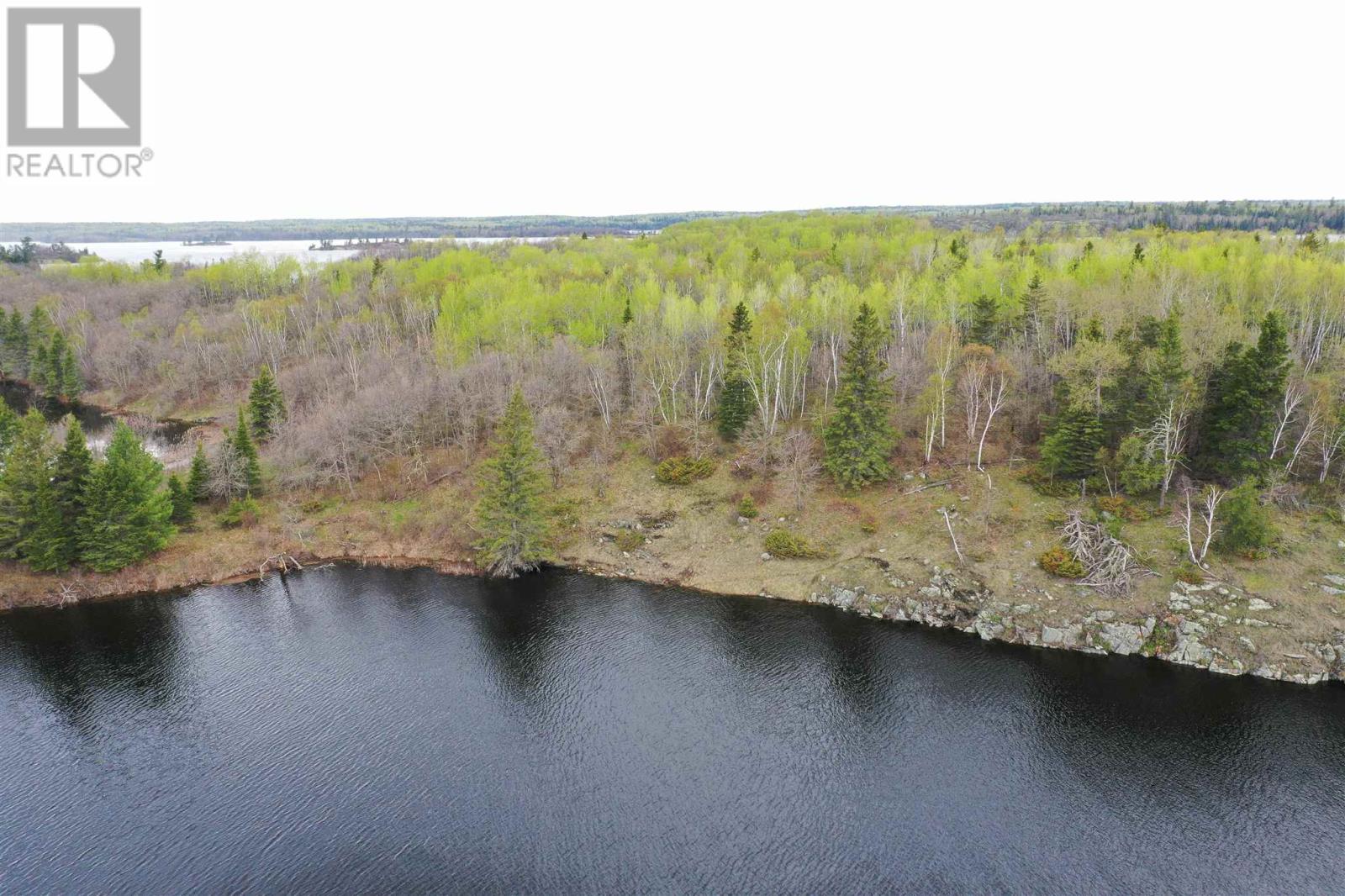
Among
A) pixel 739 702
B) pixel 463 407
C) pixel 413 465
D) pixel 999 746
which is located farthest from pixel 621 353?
pixel 999 746

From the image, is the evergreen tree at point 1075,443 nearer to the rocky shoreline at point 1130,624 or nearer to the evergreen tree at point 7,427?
the rocky shoreline at point 1130,624

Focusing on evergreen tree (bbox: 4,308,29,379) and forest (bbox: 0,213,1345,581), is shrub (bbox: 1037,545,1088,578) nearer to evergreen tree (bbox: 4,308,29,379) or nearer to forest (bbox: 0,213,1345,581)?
forest (bbox: 0,213,1345,581)

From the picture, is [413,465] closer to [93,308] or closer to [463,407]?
[463,407]

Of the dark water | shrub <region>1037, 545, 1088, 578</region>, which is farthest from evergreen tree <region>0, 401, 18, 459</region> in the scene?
shrub <region>1037, 545, 1088, 578</region>

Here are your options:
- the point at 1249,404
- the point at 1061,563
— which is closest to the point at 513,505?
the point at 1061,563

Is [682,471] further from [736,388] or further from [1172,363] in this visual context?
[1172,363]

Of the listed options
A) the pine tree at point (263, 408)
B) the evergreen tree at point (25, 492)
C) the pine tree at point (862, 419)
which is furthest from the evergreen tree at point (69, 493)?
the pine tree at point (862, 419)
